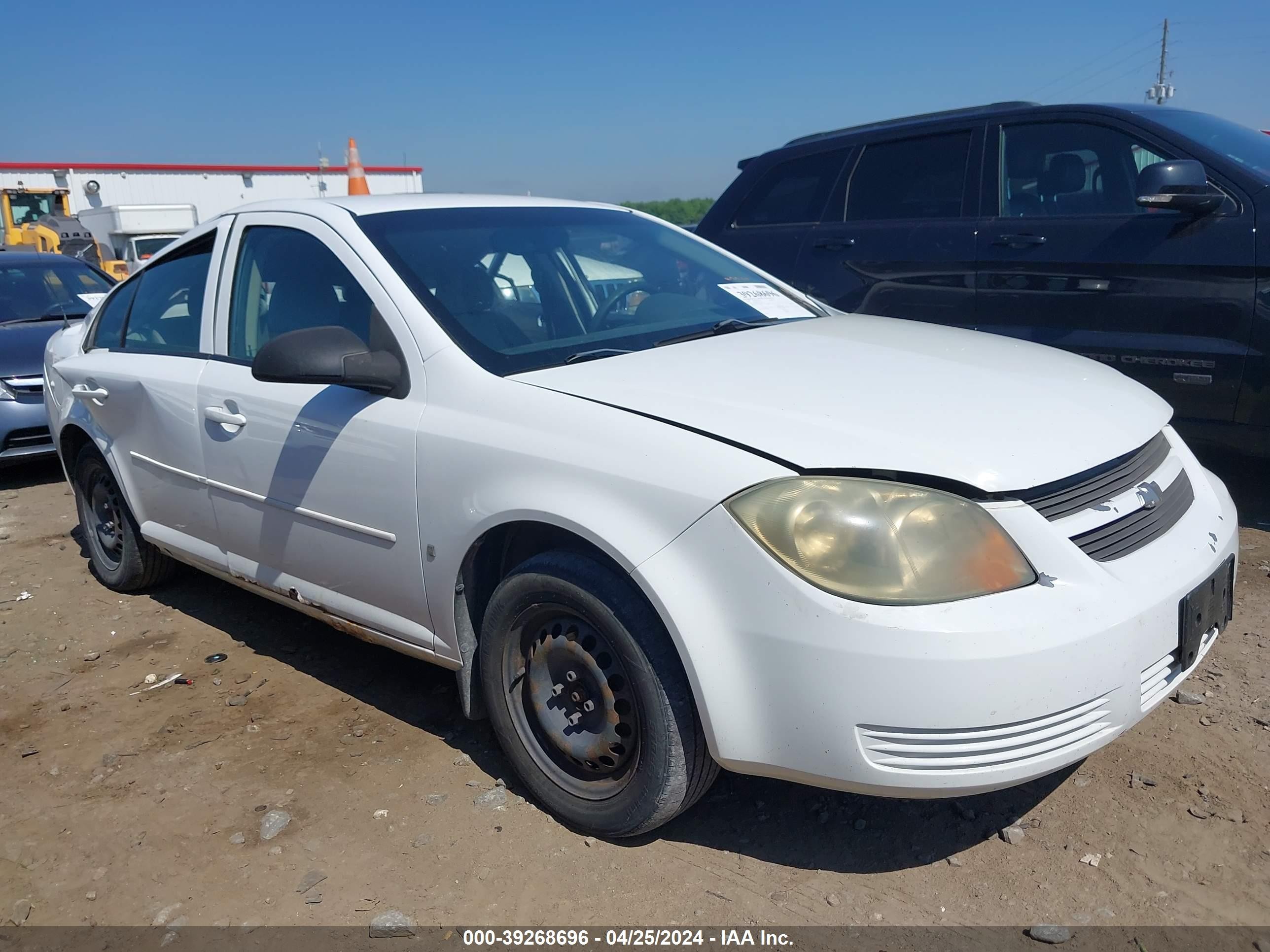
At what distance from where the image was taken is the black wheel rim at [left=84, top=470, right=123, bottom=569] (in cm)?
444

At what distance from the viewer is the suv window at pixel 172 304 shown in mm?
3732

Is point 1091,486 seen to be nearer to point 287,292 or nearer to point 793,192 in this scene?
point 287,292

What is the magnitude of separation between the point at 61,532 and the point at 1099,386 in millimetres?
5462

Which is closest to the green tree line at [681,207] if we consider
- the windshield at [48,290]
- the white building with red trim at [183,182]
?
the white building with red trim at [183,182]

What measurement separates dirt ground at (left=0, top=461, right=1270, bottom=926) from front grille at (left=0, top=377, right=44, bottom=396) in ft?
12.7

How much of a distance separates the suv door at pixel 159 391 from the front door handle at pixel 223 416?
0.29 feet

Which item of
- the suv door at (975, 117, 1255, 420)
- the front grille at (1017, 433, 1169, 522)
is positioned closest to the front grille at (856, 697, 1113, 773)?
the front grille at (1017, 433, 1169, 522)

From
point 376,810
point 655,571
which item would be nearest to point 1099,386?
point 655,571

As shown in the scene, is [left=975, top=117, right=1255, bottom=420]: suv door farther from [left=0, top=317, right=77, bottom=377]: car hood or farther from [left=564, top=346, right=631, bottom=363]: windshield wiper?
[left=0, top=317, right=77, bottom=377]: car hood

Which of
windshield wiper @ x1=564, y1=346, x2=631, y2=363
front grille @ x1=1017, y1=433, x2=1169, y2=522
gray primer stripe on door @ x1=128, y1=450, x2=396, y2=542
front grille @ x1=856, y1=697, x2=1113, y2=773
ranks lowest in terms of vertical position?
front grille @ x1=856, y1=697, x2=1113, y2=773

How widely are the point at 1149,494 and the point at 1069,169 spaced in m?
2.81

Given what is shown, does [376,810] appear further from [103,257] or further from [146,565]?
[103,257]

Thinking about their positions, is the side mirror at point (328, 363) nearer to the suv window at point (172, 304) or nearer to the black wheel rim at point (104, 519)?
the suv window at point (172, 304)

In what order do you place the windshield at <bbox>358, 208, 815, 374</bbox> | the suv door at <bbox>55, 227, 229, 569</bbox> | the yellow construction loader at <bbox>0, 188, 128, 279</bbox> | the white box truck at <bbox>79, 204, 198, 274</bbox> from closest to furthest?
the windshield at <bbox>358, 208, 815, 374</bbox>, the suv door at <bbox>55, 227, 229, 569</bbox>, the yellow construction loader at <bbox>0, 188, 128, 279</bbox>, the white box truck at <bbox>79, 204, 198, 274</bbox>
